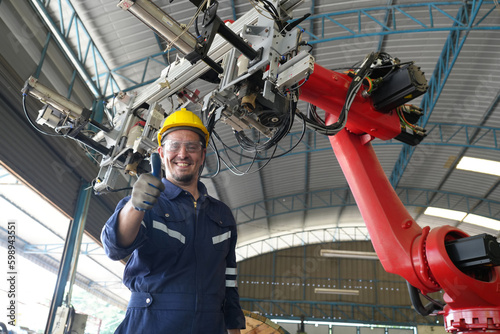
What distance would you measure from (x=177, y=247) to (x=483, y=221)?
2206cm

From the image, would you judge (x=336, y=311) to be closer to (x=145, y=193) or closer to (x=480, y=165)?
(x=480, y=165)

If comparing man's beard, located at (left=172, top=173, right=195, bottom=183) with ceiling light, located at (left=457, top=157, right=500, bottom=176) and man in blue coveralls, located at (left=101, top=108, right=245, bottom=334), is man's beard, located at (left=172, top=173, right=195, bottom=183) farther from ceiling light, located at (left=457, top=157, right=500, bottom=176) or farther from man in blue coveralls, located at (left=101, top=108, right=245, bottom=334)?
ceiling light, located at (left=457, top=157, right=500, bottom=176)

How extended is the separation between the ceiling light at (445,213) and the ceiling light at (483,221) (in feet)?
1.06

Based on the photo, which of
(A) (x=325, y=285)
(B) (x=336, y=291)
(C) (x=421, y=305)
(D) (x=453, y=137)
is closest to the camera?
(C) (x=421, y=305)

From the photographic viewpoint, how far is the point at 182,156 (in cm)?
230

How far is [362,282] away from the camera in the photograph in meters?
23.4

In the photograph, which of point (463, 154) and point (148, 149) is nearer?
point (148, 149)

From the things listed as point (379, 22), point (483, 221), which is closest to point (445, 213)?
point (483, 221)

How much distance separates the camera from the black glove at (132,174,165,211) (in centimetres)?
175

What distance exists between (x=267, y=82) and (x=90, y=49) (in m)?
7.89

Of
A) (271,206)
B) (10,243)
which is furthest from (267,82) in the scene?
(271,206)

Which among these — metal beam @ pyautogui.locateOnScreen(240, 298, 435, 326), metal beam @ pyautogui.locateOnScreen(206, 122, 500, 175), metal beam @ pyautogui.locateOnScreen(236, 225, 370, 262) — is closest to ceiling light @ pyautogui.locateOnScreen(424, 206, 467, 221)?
metal beam @ pyautogui.locateOnScreen(236, 225, 370, 262)

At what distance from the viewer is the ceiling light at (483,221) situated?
65.4 ft

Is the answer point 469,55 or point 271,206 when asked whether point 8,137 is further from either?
point 271,206
